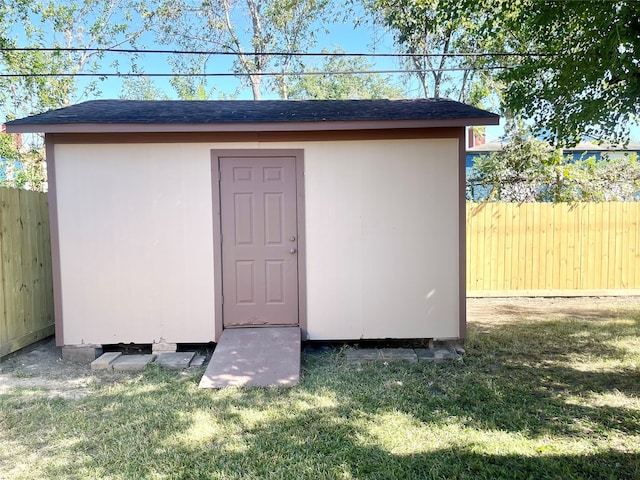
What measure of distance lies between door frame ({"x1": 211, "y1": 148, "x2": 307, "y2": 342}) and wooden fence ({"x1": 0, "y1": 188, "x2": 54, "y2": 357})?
2250 millimetres

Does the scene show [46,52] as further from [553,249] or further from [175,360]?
[553,249]

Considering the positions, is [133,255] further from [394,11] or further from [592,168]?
[394,11]

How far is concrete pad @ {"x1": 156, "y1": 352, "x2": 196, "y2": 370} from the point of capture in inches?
176

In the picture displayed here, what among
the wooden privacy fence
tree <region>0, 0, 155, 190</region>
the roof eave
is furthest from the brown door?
tree <region>0, 0, 155, 190</region>

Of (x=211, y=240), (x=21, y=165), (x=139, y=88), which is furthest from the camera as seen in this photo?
(x=139, y=88)

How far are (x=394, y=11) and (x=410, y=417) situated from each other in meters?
10.8

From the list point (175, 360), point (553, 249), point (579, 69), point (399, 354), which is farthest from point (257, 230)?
point (553, 249)

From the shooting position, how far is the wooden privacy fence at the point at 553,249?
776 centimetres

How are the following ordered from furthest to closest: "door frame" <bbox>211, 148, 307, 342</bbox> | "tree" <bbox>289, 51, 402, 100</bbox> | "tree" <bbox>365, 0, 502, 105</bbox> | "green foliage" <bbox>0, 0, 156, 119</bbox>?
1. "tree" <bbox>289, 51, 402, 100</bbox>
2. "green foliage" <bbox>0, 0, 156, 119</bbox>
3. "tree" <bbox>365, 0, 502, 105</bbox>
4. "door frame" <bbox>211, 148, 307, 342</bbox>

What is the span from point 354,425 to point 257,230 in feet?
8.36

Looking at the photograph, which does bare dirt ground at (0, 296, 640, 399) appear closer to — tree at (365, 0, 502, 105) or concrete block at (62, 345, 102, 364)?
concrete block at (62, 345, 102, 364)

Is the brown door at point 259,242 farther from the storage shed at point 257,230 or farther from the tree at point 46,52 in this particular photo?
the tree at point 46,52

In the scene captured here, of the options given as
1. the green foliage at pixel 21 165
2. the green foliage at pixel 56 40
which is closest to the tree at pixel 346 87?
the green foliage at pixel 56 40

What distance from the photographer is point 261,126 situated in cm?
461
